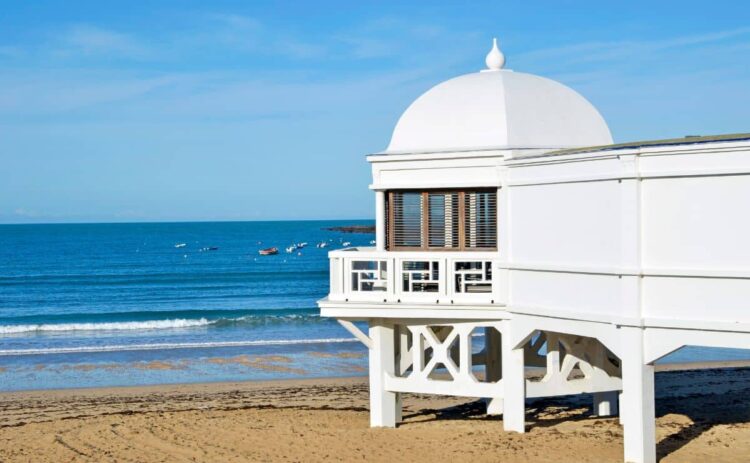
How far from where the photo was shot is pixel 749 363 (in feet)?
108

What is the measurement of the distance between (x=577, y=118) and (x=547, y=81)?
3.01 feet

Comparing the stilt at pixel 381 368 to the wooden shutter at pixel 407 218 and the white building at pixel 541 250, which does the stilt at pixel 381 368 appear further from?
the wooden shutter at pixel 407 218

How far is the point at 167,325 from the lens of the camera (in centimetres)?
4909

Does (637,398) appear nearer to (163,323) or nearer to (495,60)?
(495,60)

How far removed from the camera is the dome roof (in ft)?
58.9

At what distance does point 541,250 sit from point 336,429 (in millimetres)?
5747

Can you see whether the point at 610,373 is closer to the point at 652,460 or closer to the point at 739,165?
the point at 652,460

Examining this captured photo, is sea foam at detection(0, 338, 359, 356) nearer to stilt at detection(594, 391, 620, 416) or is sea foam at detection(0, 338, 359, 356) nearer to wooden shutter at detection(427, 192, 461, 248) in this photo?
stilt at detection(594, 391, 620, 416)

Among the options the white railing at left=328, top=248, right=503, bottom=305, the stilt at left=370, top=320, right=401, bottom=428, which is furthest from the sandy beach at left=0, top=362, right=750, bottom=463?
the white railing at left=328, top=248, right=503, bottom=305

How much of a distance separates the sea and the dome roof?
48.2 ft

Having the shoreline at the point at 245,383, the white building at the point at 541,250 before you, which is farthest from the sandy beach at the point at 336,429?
the shoreline at the point at 245,383

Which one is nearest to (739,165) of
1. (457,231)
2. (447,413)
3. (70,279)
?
(457,231)

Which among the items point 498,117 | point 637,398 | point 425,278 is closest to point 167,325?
point 425,278

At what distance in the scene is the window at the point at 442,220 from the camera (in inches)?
711
